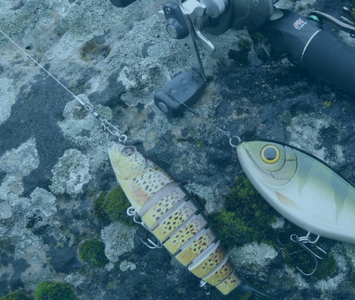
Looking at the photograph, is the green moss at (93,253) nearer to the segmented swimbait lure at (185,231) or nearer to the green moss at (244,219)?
the segmented swimbait lure at (185,231)

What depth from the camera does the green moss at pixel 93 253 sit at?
2709mm

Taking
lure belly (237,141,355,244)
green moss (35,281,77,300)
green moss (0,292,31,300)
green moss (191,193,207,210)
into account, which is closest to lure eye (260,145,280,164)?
lure belly (237,141,355,244)

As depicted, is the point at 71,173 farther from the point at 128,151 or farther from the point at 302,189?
the point at 302,189

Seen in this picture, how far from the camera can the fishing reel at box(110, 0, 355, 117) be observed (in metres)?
2.62

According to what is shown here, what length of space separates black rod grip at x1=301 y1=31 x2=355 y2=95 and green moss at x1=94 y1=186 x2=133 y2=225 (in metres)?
1.49

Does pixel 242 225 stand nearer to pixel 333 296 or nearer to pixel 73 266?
pixel 333 296

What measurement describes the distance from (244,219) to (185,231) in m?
0.39

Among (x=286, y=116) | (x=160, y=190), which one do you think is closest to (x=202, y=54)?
(x=286, y=116)

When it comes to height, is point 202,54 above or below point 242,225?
above

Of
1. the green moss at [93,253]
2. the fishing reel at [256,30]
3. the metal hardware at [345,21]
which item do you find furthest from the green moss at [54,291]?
the metal hardware at [345,21]

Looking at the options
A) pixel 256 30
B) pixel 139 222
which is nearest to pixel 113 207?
pixel 139 222

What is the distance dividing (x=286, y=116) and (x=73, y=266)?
5.56 ft

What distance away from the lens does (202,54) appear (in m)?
2.99

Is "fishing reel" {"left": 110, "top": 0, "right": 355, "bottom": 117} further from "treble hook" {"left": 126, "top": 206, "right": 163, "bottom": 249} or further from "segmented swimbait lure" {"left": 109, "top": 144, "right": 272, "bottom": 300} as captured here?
"treble hook" {"left": 126, "top": 206, "right": 163, "bottom": 249}
